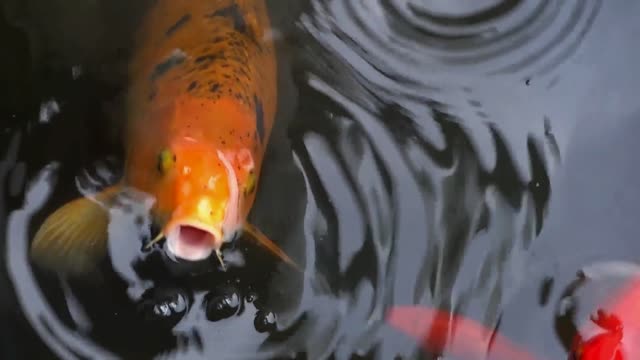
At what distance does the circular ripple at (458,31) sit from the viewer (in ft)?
7.64

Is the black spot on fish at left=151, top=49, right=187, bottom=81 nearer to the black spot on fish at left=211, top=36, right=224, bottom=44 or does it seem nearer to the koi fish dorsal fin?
the black spot on fish at left=211, top=36, right=224, bottom=44

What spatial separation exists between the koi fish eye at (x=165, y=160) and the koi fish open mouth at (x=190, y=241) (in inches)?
5.0

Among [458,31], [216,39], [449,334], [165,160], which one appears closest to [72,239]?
[165,160]

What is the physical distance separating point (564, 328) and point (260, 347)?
0.60 metres

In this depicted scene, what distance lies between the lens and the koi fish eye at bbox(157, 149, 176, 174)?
1.87m

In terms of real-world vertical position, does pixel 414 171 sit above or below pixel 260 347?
above

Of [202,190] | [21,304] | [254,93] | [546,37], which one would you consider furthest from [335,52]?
[21,304]

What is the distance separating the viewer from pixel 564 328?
2.06 meters

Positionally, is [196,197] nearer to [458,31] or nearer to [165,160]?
[165,160]

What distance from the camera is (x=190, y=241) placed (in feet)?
5.92

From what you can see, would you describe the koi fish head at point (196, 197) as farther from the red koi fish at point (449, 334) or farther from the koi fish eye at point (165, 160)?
the red koi fish at point (449, 334)

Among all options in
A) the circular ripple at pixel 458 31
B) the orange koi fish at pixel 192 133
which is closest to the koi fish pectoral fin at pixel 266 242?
the orange koi fish at pixel 192 133

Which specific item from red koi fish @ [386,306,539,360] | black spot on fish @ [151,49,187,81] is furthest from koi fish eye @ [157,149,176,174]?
red koi fish @ [386,306,539,360]

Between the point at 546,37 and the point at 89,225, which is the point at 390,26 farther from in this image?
the point at 89,225
